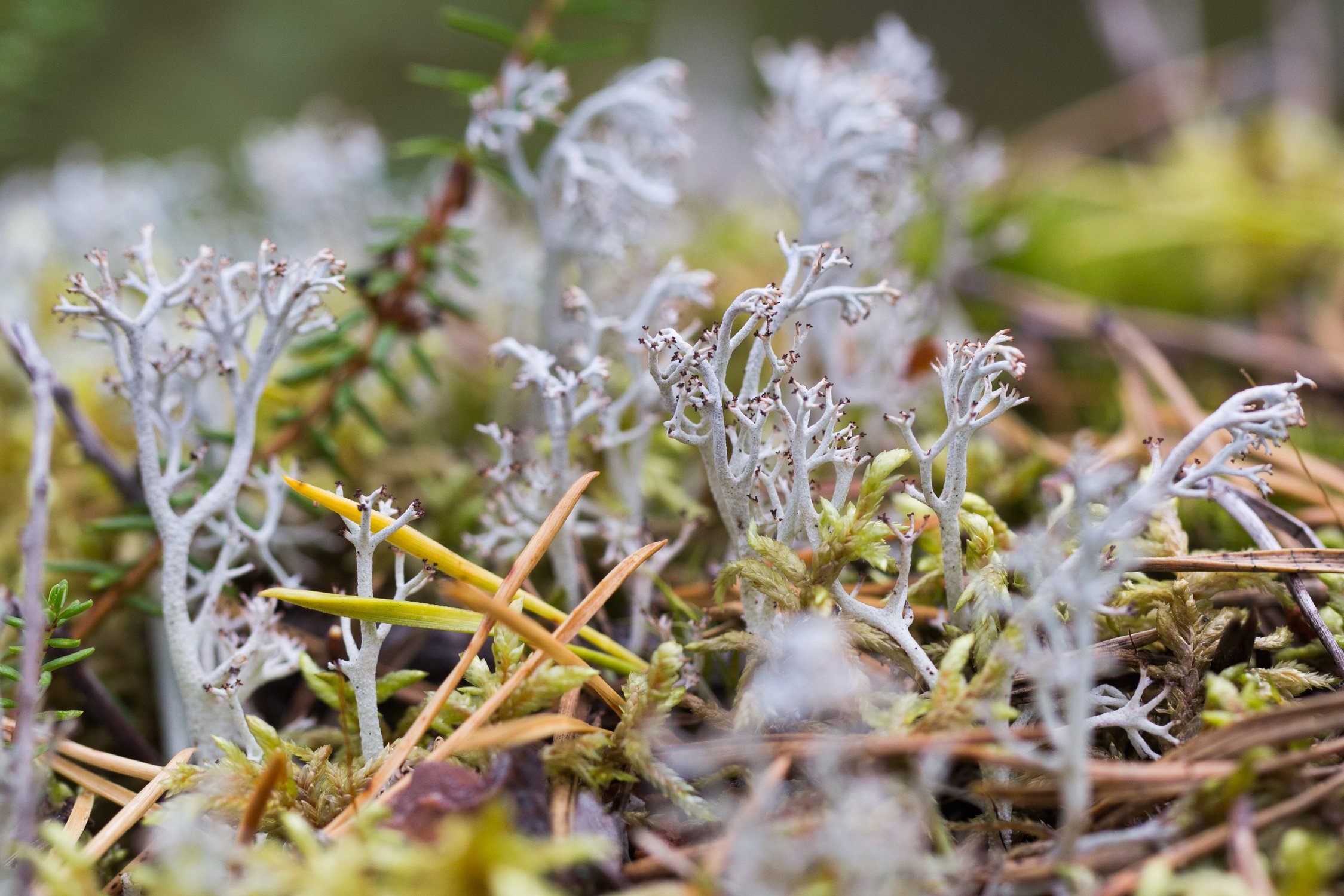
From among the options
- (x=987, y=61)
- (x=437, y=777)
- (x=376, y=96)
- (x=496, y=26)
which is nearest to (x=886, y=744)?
(x=437, y=777)

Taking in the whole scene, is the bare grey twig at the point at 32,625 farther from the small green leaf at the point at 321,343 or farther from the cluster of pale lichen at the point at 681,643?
the small green leaf at the point at 321,343

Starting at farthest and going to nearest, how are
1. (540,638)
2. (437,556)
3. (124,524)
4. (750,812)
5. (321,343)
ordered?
(321,343)
(124,524)
(437,556)
(540,638)
(750,812)

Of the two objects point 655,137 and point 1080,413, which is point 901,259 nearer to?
point 1080,413

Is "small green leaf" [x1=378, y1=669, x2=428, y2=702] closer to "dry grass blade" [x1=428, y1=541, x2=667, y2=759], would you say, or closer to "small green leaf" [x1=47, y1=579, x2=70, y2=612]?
"dry grass blade" [x1=428, y1=541, x2=667, y2=759]

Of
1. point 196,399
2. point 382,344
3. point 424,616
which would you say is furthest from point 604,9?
point 424,616

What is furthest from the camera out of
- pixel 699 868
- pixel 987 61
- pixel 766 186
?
pixel 987 61

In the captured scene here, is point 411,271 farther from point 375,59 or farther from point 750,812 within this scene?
point 375,59

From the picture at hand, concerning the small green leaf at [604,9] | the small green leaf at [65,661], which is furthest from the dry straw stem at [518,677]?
the small green leaf at [604,9]
